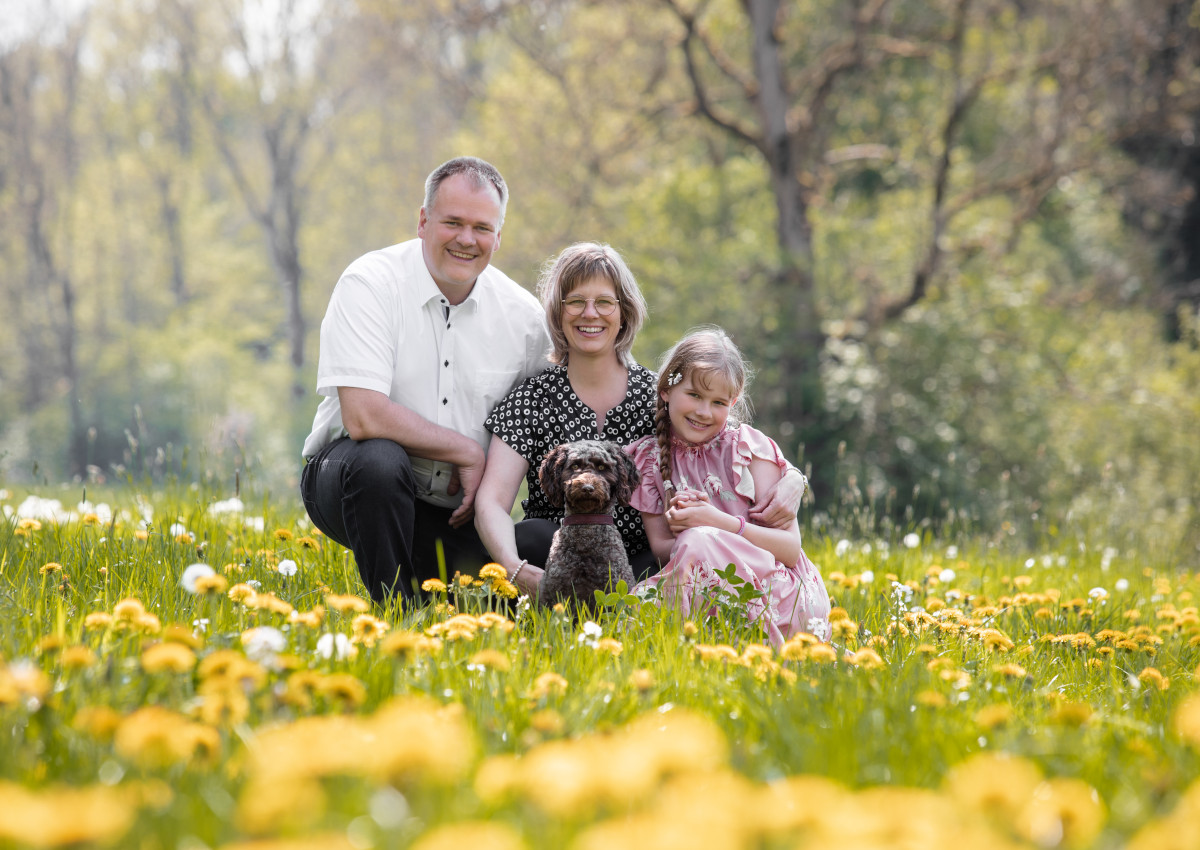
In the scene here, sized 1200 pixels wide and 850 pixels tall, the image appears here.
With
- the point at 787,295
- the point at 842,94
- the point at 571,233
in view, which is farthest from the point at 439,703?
the point at 842,94

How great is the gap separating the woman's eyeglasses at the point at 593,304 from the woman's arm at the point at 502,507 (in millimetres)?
591

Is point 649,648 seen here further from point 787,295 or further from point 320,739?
point 787,295

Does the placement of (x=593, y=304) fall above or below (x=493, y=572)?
above

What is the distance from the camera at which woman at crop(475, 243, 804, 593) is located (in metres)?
3.72

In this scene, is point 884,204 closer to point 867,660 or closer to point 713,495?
point 713,495

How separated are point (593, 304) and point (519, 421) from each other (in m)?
0.55

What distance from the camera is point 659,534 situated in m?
3.68

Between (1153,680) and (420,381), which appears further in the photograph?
(420,381)

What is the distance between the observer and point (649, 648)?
2.79m

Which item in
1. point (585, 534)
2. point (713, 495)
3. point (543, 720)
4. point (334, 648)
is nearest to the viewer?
point (543, 720)

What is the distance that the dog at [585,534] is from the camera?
3.20 m

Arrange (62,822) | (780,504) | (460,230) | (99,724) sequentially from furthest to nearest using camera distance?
1. (460,230)
2. (780,504)
3. (99,724)
4. (62,822)

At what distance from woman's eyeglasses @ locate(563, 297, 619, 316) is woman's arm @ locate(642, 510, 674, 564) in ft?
2.63

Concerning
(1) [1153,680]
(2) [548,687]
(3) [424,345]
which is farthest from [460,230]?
(1) [1153,680]
